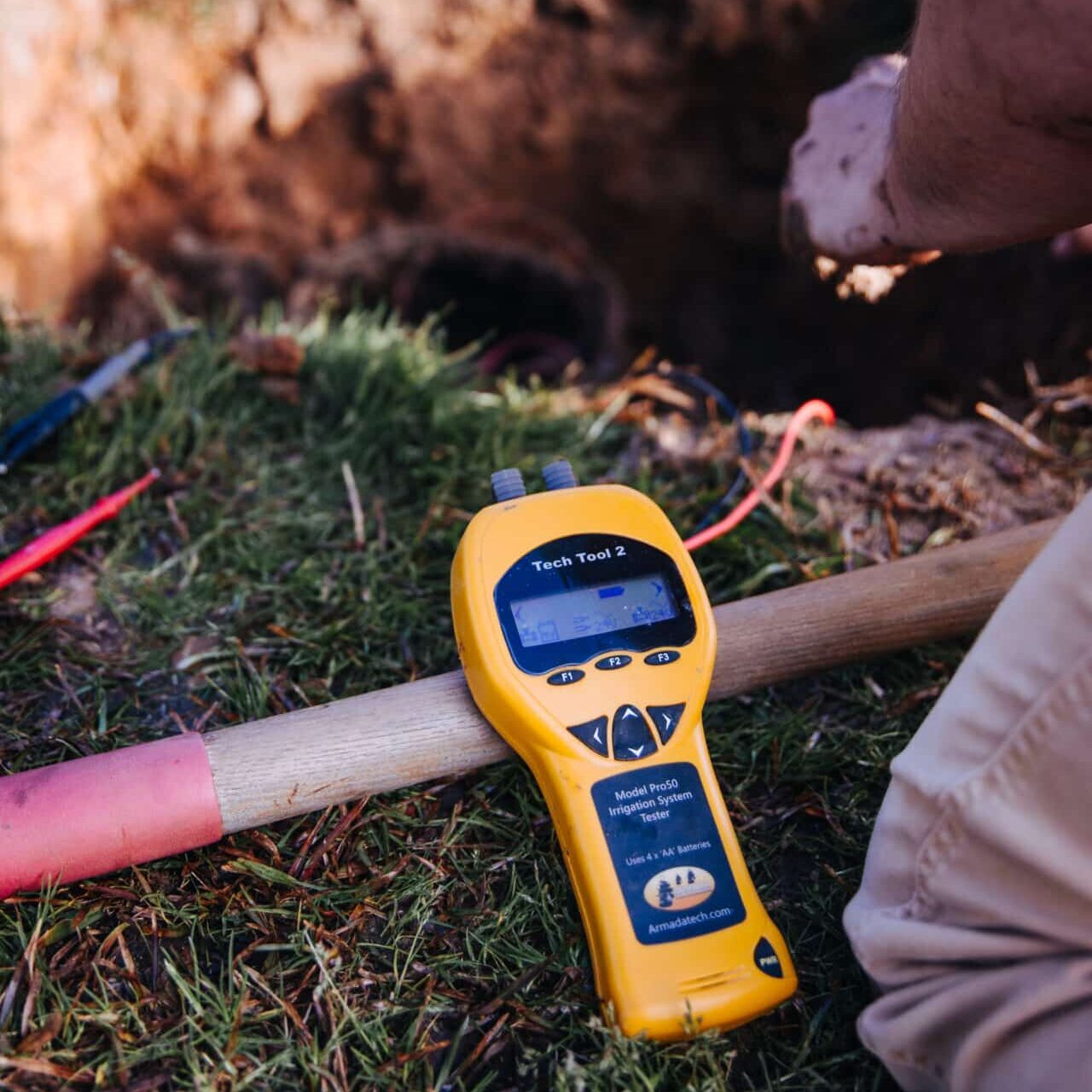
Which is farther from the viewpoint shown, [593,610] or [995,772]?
[593,610]

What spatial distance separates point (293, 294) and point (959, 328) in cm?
204

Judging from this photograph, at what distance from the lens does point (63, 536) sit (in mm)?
1669

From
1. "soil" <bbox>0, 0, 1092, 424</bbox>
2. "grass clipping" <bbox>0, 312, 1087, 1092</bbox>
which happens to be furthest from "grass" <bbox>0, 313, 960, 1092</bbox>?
"soil" <bbox>0, 0, 1092, 424</bbox>

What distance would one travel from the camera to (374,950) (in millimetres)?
1268

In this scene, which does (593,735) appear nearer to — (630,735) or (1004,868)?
(630,735)

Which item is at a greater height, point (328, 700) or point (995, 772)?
point (995, 772)

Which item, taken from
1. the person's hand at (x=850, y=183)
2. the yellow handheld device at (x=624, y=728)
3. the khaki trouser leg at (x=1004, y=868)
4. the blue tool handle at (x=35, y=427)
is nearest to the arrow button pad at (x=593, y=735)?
the yellow handheld device at (x=624, y=728)

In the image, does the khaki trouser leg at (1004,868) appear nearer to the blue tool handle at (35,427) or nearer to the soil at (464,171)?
the blue tool handle at (35,427)

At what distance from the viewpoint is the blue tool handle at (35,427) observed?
1839mm

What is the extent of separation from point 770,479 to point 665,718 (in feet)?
2.35

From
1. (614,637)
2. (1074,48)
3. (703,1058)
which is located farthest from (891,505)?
(703,1058)

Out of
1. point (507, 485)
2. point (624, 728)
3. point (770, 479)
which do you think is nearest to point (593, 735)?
point (624, 728)

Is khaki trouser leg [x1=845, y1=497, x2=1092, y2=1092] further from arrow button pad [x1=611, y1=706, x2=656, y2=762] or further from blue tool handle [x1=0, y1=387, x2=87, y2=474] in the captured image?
blue tool handle [x1=0, y1=387, x2=87, y2=474]

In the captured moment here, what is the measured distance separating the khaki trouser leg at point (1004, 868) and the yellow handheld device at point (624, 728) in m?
0.18
